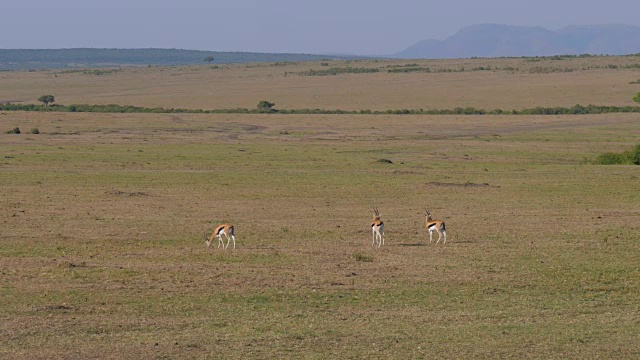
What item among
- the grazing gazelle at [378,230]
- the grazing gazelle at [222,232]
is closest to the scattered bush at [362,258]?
the grazing gazelle at [378,230]

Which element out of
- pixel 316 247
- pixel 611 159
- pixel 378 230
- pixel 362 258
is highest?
pixel 378 230

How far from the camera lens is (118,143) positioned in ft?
162

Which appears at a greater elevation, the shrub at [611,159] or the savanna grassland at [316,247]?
the savanna grassland at [316,247]

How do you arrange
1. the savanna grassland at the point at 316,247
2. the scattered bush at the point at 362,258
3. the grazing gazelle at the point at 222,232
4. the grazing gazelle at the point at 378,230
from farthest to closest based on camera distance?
1. the grazing gazelle at the point at 378,230
2. the grazing gazelle at the point at 222,232
3. the scattered bush at the point at 362,258
4. the savanna grassland at the point at 316,247

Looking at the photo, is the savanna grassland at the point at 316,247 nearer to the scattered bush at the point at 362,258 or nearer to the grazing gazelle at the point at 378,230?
the scattered bush at the point at 362,258

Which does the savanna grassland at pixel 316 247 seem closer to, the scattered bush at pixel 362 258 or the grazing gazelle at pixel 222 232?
the scattered bush at pixel 362 258

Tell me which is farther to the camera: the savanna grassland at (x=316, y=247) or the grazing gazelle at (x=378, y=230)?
the grazing gazelle at (x=378, y=230)

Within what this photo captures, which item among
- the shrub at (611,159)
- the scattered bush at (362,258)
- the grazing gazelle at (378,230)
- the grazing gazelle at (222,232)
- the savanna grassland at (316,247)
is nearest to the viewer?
the savanna grassland at (316,247)

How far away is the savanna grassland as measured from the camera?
12523 millimetres

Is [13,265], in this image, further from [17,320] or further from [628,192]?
[628,192]

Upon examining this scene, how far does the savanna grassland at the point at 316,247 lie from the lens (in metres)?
12.5

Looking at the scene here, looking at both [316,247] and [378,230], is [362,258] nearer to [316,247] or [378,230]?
[378,230]

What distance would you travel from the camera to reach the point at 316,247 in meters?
19.8

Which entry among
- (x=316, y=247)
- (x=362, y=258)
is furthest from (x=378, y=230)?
(x=362, y=258)
